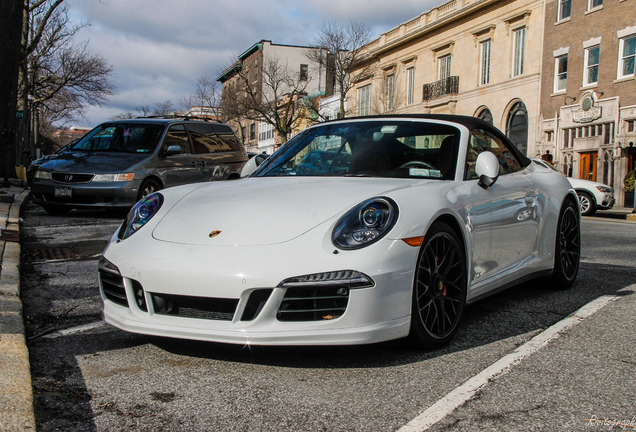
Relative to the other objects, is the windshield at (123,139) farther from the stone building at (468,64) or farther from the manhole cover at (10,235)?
the stone building at (468,64)

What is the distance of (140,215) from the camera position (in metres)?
3.85

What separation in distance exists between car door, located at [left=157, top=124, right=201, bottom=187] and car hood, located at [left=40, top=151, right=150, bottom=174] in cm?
35

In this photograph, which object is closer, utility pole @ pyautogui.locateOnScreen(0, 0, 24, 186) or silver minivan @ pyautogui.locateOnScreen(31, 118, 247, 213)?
silver minivan @ pyautogui.locateOnScreen(31, 118, 247, 213)

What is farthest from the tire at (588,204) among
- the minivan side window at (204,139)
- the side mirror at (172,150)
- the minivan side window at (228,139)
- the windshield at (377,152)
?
the windshield at (377,152)

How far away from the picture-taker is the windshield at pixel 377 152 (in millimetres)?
4172

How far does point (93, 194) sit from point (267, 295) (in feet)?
26.8

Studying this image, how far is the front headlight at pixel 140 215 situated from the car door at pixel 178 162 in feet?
24.5

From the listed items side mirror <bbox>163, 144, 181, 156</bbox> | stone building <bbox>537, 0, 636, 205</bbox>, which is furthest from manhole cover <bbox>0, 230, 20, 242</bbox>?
stone building <bbox>537, 0, 636, 205</bbox>

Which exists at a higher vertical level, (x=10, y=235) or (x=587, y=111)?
(x=587, y=111)

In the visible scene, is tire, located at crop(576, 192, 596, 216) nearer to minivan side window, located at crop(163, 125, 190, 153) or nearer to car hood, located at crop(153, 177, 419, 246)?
minivan side window, located at crop(163, 125, 190, 153)

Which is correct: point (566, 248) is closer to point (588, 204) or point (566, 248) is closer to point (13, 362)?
point (13, 362)

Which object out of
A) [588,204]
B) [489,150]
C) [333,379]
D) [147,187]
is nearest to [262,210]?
[333,379]

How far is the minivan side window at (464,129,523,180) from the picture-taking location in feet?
14.0

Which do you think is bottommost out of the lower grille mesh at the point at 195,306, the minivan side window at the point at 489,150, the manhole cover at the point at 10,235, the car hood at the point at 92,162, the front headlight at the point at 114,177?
the manhole cover at the point at 10,235
